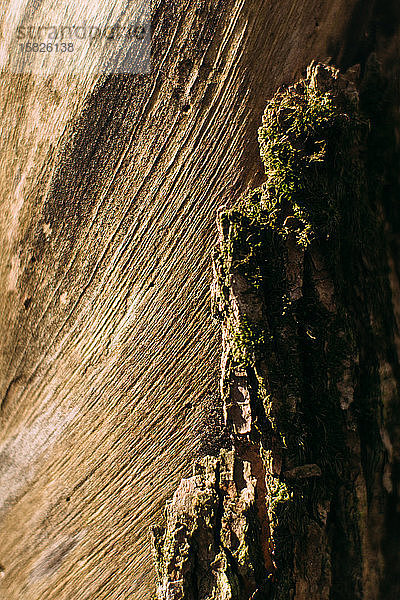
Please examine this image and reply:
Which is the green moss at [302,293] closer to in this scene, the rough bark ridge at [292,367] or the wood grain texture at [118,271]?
the rough bark ridge at [292,367]

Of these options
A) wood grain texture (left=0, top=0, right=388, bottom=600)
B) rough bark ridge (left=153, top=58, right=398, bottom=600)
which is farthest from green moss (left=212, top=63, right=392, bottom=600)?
wood grain texture (left=0, top=0, right=388, bottom=600)

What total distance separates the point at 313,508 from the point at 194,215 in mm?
1364

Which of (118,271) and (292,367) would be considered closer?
(292,367)

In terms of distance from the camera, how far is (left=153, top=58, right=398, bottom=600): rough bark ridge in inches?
64.5

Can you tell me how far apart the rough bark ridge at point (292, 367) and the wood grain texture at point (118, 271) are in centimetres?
14

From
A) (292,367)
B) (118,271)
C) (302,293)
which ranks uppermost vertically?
(118,271)

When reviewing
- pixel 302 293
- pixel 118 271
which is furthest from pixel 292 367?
pixel 118 271

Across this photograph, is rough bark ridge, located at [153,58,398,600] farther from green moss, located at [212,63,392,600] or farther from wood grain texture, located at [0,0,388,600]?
wood grain texture, located at [0,0,388,600]

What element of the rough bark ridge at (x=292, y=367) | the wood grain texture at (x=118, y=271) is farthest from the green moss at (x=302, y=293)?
the wood grain texture at (x=118, y=271)

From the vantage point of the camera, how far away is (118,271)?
1.83 m

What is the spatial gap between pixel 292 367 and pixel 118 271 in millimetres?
879

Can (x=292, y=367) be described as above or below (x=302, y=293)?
below

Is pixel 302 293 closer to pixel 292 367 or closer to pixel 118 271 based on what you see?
pixel 292 367

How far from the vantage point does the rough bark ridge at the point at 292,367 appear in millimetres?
1638
